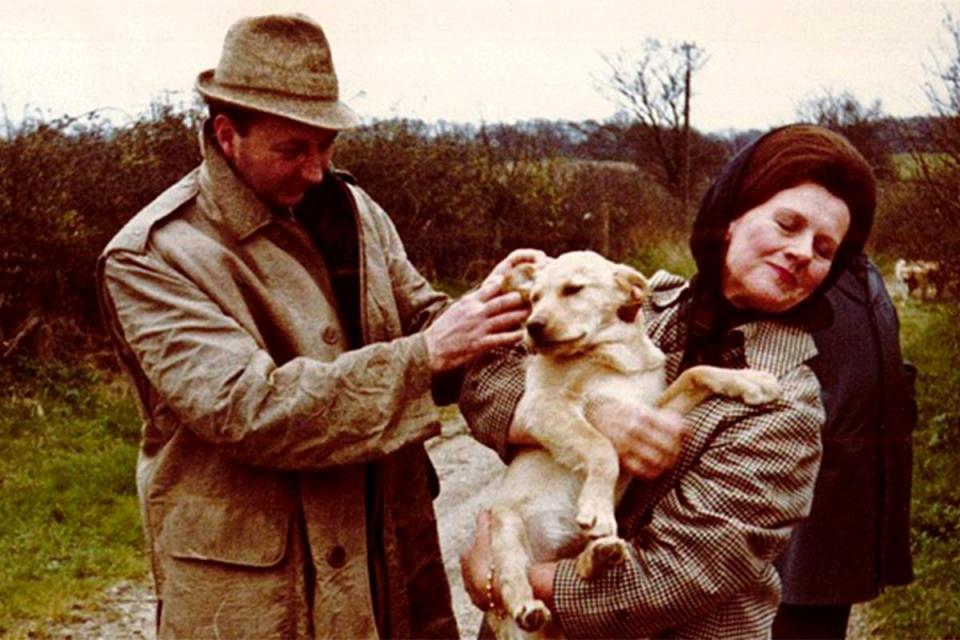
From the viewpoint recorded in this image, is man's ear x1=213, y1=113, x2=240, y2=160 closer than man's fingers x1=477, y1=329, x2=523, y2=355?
No

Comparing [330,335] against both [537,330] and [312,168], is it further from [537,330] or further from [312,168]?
[537,330]

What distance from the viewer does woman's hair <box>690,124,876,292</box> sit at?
9.39 feet

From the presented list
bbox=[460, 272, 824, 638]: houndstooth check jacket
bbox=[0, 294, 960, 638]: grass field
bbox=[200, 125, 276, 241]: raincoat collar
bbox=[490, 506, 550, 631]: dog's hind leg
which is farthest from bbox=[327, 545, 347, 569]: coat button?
bbox=[0, 294, 960, 638]: grass field

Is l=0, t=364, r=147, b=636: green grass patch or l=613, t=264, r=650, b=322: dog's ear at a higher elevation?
l=613, t=264, r=650, b=322: dog's ear

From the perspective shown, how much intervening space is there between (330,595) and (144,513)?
1.97ft

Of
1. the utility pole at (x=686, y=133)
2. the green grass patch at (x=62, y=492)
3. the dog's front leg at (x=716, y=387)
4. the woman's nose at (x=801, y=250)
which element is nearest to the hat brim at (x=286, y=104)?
the dog's front leg at (x=716, y=387)

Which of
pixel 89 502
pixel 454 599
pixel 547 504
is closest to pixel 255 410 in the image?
pixel 547 504

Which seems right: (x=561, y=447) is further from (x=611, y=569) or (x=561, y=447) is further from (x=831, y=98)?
(x=831, y=98)

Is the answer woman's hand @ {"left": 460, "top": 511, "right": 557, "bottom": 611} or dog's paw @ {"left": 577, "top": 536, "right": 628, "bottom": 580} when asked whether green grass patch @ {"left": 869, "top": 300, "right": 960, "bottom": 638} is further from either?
dog's paw @ {"left": 577, "top": 536, "right": 628, "bottom": 580}

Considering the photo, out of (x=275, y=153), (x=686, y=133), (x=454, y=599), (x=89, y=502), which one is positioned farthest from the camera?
(x=686, y=133)

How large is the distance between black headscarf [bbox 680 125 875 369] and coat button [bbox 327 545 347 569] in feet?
3.84

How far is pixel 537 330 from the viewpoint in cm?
331

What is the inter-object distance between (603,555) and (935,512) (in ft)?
21.3

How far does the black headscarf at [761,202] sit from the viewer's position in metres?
2.87
